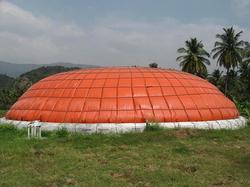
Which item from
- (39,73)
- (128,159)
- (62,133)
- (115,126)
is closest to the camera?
(128,159)

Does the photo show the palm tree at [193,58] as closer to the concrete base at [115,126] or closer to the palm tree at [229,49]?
the palm tree at [229,49]

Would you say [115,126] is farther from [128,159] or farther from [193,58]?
[193,58]

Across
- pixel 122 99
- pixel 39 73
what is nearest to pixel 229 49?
pixel 122 99

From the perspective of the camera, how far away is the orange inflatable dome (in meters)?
23.3

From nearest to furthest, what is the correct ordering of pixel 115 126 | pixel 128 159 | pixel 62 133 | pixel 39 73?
pixel 128 159 → pixel 62 133 → pixel 115 126 → pixel 39 73

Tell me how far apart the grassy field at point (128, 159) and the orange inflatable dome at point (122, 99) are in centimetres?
153

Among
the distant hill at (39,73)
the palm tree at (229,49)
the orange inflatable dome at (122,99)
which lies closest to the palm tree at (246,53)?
the palm tree at (229,49)

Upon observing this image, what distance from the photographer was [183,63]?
59.5 metres

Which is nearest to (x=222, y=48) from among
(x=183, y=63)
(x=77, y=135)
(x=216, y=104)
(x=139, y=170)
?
(x=183, y=63)

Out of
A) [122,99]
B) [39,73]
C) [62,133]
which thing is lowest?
[62,133]

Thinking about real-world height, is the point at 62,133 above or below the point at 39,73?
below

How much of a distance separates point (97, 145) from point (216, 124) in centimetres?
795

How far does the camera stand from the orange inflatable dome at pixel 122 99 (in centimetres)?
2331

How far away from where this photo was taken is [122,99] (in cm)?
2381
